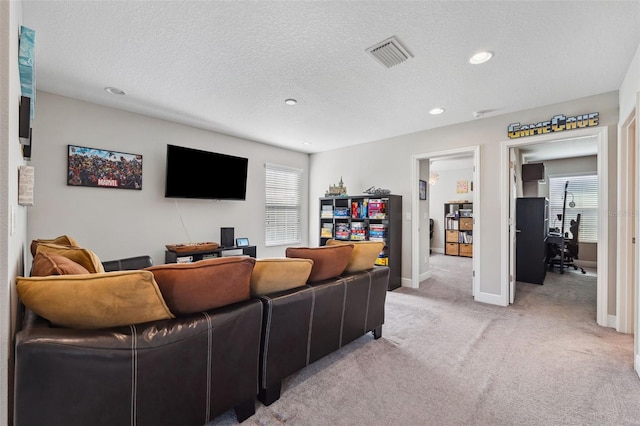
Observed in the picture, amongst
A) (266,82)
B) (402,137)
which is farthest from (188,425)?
(402,137)

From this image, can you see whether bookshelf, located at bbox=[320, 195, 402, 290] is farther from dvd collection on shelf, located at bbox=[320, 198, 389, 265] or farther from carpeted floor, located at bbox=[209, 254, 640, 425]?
carpeted floor, located at bbox=[209, 254, 640, 425]

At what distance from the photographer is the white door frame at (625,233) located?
2.67m

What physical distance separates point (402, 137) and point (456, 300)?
8.70 ft

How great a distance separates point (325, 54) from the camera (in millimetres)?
2273

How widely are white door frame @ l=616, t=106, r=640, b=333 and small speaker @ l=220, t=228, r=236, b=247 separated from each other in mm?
4804

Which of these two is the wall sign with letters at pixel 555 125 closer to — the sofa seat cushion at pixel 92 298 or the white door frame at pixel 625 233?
the white door frame at pixel 625 233

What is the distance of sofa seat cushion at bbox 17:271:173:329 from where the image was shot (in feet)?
3.39

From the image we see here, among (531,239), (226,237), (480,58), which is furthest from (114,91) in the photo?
(531,239)

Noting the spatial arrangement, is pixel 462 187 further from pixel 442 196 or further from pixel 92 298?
pixel 92 298

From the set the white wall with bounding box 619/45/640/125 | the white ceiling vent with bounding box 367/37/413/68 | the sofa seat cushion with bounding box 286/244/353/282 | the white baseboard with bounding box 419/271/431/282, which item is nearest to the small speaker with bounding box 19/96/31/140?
the sofa seat cushion with bounding box 286/244/353/282

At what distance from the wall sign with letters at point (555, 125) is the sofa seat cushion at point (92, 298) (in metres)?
4.18

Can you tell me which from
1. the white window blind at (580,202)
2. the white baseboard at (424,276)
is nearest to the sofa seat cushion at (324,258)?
the white baseboard at (424,276)

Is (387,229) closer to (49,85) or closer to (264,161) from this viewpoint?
(264,161)

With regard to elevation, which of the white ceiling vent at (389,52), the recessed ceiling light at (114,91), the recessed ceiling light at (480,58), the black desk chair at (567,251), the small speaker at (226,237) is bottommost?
the black desk chair at (567,251)
